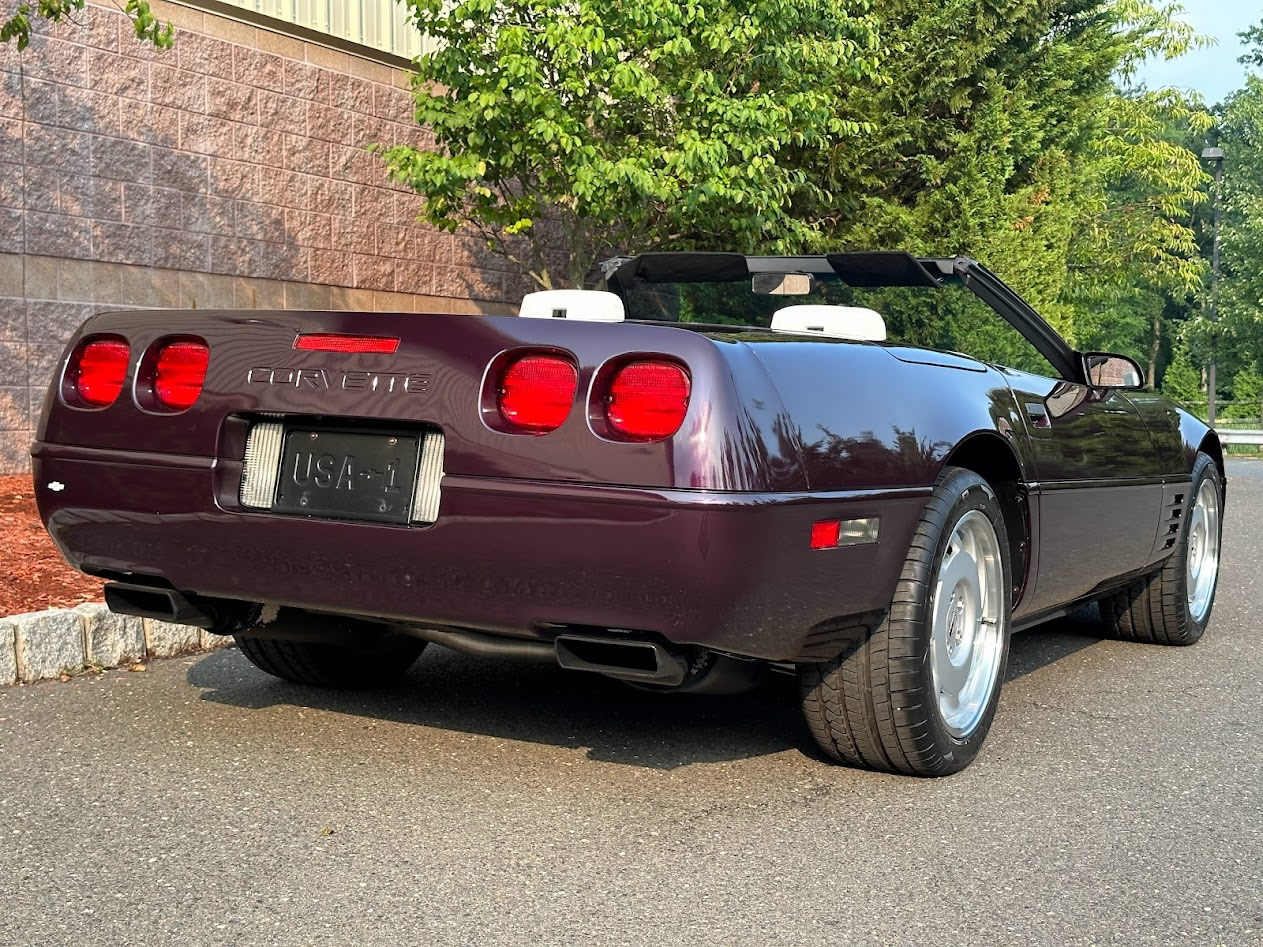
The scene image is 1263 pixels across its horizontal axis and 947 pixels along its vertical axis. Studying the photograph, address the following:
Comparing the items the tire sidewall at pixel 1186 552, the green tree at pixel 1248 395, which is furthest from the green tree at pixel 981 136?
the green tree at pixel 1248 395

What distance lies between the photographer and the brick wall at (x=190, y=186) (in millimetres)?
9453

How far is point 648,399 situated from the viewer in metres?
3.22

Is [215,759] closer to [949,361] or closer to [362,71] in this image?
[949,361]

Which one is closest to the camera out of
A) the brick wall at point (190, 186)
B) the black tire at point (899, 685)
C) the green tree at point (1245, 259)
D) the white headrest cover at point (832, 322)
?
the black tire at point (899, 685)

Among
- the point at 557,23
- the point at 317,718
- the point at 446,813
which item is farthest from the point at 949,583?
the point at 557,23

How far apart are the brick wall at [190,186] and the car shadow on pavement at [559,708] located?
5.30 m

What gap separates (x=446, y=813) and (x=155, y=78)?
8.27 meters

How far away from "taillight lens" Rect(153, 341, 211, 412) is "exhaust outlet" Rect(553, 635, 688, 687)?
1123 mm

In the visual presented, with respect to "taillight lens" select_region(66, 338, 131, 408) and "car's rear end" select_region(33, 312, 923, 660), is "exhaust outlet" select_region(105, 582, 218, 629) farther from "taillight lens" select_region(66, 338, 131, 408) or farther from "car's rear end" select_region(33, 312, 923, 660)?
"taillight lens" select_region(66, 338, 131, 408)

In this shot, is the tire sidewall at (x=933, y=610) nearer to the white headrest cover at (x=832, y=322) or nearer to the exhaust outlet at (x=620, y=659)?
the white headrest cover at (x=832, y=322)

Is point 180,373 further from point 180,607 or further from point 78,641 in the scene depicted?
point 78,641

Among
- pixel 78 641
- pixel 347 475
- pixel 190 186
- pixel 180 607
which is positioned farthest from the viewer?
pixel 190 186

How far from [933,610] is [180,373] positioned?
195cm

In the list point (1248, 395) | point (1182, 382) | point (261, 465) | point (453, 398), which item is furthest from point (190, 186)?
point (1182, 382)
